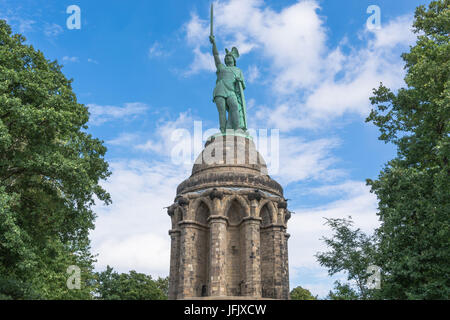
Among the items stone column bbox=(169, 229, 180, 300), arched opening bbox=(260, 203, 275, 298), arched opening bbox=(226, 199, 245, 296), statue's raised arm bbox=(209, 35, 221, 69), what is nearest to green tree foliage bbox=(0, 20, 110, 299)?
stone column bbox=(169, 229, 180, 300)

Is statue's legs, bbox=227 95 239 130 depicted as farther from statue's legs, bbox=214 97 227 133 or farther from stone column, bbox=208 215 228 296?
stone column, bbox=208 215 228 296

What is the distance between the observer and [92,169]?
715 inches

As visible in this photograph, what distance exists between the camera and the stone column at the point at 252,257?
69.6 feet

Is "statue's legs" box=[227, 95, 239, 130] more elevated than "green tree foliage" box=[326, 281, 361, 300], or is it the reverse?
"statue's legs" box=[227, 95, 239, 130]

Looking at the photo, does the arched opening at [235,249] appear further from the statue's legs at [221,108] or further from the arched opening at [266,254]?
the statue's legs at [221,108]

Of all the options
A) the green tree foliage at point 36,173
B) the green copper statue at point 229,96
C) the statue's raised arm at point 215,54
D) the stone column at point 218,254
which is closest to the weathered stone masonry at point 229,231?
the stone column at point 218,254

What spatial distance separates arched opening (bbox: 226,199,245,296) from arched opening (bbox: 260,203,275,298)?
1371 millimetres

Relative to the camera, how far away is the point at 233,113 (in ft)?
88.8

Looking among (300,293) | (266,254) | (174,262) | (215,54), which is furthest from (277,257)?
(300,293)

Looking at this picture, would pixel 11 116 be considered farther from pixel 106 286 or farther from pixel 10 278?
pixel 106 286

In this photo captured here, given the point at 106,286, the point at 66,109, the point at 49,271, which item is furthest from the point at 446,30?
the point at 106,286

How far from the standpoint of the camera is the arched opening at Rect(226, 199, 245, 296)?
22156 mm

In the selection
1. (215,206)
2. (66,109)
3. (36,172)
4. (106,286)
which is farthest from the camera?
(106,286)
